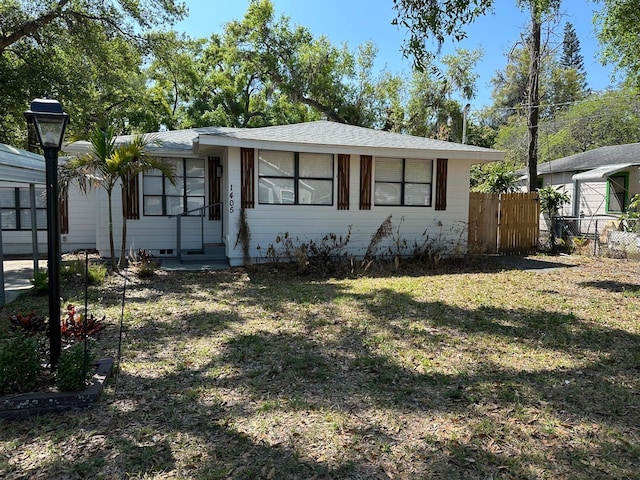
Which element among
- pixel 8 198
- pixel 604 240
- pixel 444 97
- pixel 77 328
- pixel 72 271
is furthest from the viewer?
pixel 444 97

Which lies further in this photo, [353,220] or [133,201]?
[353,220]

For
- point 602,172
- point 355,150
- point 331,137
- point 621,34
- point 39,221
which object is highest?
point 621,34

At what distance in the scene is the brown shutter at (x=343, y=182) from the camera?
9938 mm

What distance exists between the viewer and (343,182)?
10.0 metres

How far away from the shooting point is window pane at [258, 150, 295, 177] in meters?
9.45

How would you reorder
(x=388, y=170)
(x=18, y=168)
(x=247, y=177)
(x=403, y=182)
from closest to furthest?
(x=18, y=168) < (x=247, y=177) < (x=388, y=170) < (x=403, y=182)

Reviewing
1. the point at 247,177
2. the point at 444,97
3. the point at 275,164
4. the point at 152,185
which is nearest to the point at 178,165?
the point at 152,185

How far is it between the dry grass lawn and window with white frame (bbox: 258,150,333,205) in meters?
3.54

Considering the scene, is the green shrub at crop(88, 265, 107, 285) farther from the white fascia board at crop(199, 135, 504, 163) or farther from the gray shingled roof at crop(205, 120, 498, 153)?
the gray shingled roof at crop(205, 120, 498, 153)

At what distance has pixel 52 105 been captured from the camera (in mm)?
3338

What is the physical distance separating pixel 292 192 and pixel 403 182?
9.51 feet

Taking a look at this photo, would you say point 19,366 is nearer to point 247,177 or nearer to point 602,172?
point 247,177

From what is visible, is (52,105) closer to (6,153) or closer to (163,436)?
(163,436)

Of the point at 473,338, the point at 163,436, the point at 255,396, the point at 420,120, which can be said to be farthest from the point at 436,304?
the point at 420,120
